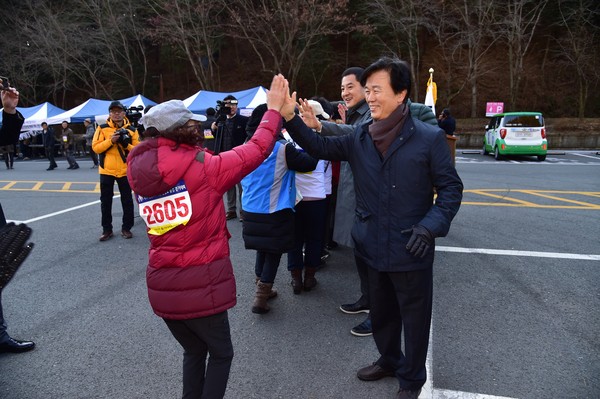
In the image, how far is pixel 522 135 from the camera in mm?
15406

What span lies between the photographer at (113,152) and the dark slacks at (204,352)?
14.2 ft

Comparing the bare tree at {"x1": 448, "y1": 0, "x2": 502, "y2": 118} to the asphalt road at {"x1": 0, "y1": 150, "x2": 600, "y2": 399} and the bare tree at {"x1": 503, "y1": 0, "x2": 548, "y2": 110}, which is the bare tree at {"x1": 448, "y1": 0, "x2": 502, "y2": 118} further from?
the asphalt road at {"x1": 0, "y1": 150, "x2": 600, "y2": 399}

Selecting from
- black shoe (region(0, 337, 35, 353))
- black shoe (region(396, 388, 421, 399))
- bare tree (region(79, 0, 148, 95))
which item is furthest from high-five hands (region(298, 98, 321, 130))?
bare tree (region(79, 0, 148, 95))

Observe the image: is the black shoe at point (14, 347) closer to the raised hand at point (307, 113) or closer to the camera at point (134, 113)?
the raised hand at point (307, 113)

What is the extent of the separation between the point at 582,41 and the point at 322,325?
27588mm

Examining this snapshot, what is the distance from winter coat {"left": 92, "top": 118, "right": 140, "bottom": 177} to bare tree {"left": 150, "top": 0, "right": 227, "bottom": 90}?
2005cm

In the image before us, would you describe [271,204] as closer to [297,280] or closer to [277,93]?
[297,280]

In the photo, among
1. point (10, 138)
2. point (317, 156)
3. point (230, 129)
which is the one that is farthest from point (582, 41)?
point (10, 138)

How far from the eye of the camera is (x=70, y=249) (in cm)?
586

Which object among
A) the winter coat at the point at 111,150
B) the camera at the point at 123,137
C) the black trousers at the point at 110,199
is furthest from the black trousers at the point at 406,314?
the black trousers at the point at 110,199

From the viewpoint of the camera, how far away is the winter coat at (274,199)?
11.6 feet

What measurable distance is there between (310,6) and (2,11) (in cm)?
2500

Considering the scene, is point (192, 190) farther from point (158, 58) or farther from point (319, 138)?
point (158, 58)

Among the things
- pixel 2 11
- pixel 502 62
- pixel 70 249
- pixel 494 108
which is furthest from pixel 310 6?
pixel 2 11
